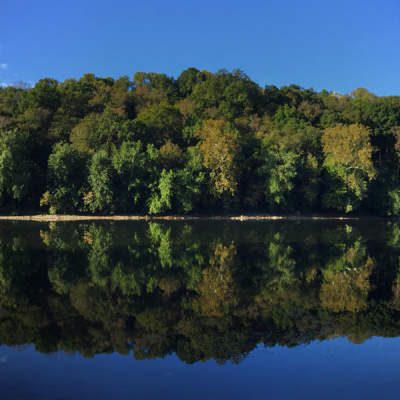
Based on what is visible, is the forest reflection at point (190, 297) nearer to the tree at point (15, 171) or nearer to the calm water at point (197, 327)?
the calm water at point (197, 327)

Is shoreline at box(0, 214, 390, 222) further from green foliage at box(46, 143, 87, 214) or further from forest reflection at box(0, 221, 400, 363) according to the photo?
forest reflection at box(0, 221, 400, 363)

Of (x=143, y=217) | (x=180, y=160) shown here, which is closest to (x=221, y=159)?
(x=180, y=160)

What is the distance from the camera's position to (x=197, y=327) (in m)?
10.7

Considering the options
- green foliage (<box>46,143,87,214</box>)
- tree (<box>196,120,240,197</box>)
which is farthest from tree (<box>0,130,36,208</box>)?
tree (<box>196,120,240,197</box>)

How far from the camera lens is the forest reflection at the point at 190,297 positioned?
32.6 feet

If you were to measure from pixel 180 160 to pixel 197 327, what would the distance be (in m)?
46.6

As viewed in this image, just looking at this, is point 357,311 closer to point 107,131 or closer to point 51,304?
point 51,304

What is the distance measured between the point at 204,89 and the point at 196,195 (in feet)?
110

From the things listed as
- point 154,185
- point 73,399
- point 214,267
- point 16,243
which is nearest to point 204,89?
point 154,185

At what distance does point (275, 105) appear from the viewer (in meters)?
83.1

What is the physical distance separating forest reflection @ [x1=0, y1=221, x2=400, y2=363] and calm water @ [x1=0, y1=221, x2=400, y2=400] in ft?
0.17

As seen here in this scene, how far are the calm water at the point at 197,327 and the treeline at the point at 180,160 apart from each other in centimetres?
3122

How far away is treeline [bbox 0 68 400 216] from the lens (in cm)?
5088

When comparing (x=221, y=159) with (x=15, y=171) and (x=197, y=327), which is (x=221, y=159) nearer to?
(x=15, y=171)
